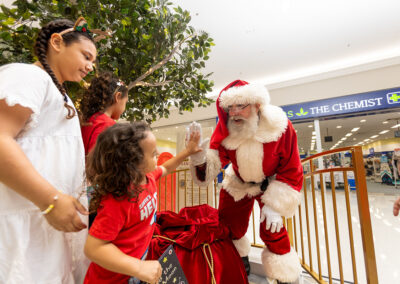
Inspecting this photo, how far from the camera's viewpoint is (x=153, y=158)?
78cm

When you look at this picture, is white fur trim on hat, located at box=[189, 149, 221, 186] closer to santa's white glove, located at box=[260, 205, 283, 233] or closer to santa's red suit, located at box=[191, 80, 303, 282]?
santa's red suit, located at box=[191, 80, 303, 282]

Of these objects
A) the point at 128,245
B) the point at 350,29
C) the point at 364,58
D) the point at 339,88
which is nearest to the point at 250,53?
the point at 350,29

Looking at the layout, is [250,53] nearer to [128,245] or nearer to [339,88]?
[339,88]

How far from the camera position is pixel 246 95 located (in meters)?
1.31

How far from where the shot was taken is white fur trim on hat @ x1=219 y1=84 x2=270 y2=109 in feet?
4.30

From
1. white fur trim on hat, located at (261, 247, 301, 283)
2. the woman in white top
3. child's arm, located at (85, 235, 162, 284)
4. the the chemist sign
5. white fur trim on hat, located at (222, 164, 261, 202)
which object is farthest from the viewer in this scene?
the the chemist sign

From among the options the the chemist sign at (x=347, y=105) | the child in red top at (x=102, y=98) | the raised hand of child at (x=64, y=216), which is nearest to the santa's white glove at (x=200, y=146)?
the child in red top at (x=102, y=98)

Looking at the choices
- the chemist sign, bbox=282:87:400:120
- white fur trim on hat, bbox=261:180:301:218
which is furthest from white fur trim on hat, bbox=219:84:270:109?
the chemist sign, bbox=282:87:400:120

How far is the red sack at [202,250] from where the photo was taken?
128cm

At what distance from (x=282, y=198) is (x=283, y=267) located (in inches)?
16.3

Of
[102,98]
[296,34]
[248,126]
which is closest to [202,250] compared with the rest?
[248,126]

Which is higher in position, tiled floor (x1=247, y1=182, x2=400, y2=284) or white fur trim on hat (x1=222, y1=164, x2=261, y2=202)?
white fur trim on hat (x1=222, y1=164, x2=261, y2=202)

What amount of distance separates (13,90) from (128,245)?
59 cm

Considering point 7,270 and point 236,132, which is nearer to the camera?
point 7,270
